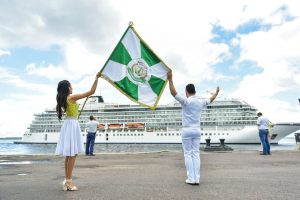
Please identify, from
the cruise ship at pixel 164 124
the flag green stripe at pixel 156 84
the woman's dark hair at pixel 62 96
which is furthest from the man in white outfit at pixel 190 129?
the cruise ship at pixel 164 124

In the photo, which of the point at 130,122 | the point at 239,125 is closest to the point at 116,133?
the point at 130,122

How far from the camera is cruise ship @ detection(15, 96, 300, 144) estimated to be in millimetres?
61938

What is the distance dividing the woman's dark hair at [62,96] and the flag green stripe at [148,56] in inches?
109

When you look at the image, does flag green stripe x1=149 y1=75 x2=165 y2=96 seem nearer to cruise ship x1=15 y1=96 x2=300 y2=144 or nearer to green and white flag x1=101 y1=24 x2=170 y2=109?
Result: green and white flag x1=101 y1=24 x2=170 y2=109

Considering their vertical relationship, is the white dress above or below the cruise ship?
below

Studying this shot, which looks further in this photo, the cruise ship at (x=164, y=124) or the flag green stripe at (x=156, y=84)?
the cruise ship at (x=164, y=124)

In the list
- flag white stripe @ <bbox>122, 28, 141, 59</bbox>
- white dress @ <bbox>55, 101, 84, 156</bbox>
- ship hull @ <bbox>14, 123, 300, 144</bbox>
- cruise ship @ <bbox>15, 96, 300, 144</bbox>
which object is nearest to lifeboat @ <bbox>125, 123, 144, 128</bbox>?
cruise ship @ <bbox>15, 96, 300, 144</bbox>

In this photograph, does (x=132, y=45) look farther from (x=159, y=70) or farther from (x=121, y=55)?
(x=159, y=70)

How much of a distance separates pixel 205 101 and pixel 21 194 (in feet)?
10.8

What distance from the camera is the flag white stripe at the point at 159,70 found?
7045 millimetres

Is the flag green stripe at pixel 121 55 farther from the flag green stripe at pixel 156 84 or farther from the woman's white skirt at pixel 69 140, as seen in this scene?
the woman's white skirt at pixel 69 140

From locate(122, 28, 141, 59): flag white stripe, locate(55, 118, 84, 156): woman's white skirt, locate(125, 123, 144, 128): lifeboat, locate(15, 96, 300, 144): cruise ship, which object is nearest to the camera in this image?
locate(55, 118, 84, 156): woman's white skirt

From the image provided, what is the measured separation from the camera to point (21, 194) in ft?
14.2

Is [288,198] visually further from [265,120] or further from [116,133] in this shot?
[116,133]
